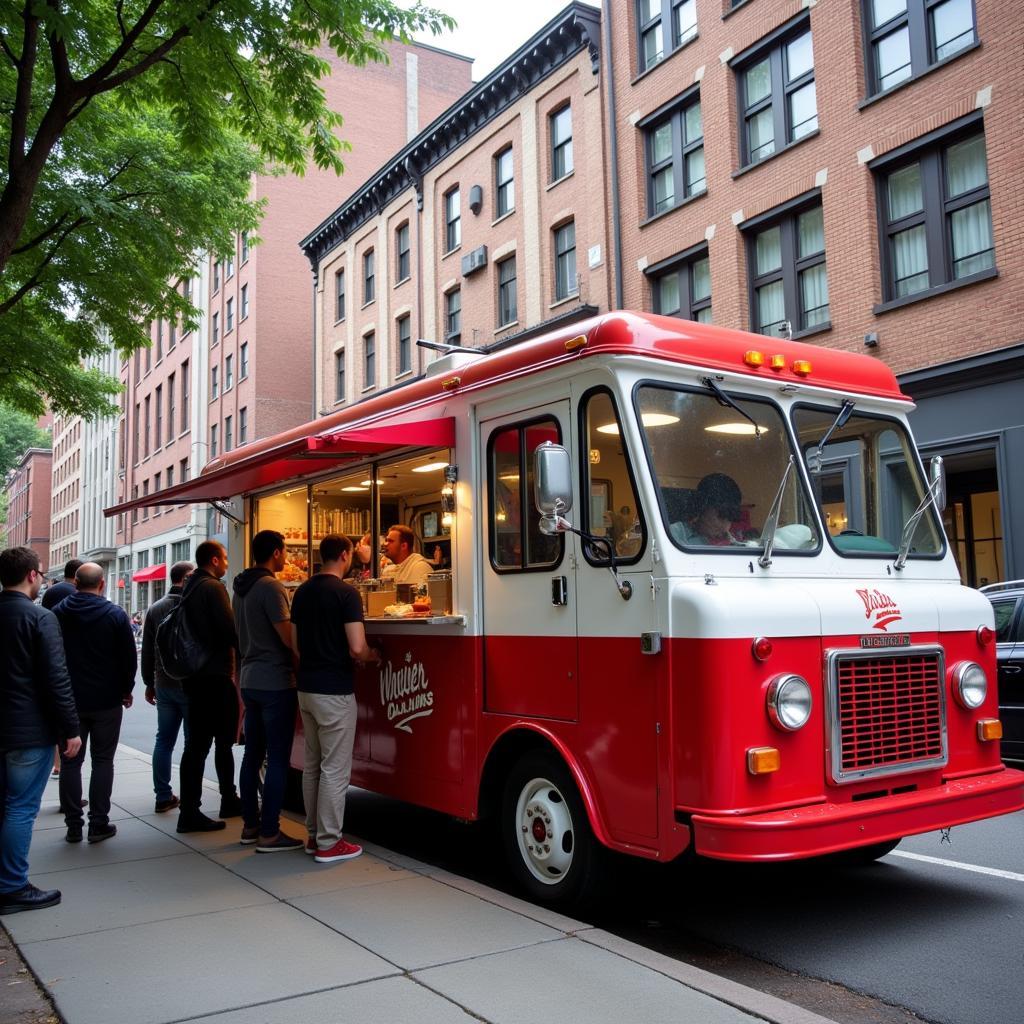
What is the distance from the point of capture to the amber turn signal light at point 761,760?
462 cm

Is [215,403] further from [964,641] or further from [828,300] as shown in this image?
[964,641]

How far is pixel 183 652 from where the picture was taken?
7.33 meters

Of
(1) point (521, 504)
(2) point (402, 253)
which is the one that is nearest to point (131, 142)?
(1) point (521, 504)

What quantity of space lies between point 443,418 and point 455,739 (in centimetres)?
197

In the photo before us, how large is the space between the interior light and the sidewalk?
2522 millimetres

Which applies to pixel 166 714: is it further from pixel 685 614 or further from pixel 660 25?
pixel 660 25

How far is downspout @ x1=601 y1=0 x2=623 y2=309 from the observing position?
21.2 m

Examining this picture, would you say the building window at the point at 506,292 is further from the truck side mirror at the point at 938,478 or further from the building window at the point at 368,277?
the truck side mirror at the point at 938,478

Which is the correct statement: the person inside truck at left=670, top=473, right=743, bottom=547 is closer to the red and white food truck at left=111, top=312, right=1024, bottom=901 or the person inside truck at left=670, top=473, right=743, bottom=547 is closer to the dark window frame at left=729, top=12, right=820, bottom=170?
the red and white food truck at left=111, top=312, right=1024, bottom=901

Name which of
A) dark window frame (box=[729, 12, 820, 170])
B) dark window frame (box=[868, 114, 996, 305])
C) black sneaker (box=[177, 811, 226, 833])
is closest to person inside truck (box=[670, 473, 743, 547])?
black sneaker (box=[177, 811, 226, 833])

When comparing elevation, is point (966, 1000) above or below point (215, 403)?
below

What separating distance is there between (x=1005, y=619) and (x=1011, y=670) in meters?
0.54

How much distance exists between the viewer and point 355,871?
20.1 ft

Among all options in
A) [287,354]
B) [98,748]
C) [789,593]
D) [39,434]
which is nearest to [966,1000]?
[789,593]
